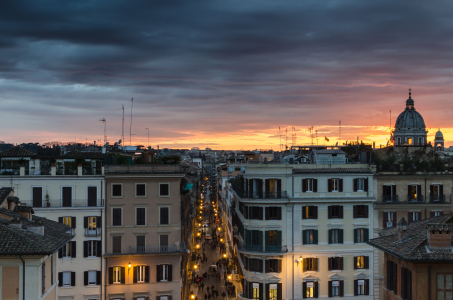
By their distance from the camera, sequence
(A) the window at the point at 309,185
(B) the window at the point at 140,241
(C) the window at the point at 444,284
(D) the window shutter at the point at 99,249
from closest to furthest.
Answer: (C) the window at the point at 444,284, (D) the window shutter at the point at 99,249, (B) the window at the point at 140,241, (A) the window at the point at 309,185

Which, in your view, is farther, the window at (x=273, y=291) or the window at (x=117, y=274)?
the window at (x=273, y=291)

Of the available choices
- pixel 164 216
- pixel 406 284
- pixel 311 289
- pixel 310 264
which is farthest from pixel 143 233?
pixel 406 284

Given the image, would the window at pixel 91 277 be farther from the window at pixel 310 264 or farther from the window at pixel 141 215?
the window at pixel 310 264

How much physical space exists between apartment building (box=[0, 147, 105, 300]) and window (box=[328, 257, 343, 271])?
65.3 ft

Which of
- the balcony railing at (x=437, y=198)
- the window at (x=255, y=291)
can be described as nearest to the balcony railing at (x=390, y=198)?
the balcony railing at (x=437, y=198)

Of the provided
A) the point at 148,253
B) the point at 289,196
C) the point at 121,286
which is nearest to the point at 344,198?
the point at 289,196

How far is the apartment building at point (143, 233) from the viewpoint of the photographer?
139ft

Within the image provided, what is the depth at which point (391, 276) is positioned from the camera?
75.3 feet

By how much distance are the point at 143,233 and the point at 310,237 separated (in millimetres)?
14751

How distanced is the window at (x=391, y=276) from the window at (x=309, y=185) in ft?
71.2

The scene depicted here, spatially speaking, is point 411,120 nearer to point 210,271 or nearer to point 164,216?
point 210,271

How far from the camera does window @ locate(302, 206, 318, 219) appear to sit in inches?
1762

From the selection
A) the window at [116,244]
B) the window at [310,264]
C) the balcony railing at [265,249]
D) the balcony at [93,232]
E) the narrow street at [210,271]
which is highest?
the balcony at [93,232]

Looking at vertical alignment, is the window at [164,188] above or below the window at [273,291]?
above
